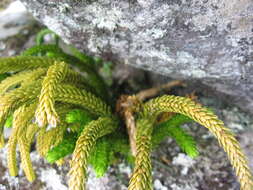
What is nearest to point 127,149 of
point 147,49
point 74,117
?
point 74,117

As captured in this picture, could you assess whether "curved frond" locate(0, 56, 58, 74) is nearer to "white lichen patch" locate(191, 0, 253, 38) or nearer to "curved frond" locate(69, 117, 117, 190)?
"curved frond" locate(69, 117, 117, 190)

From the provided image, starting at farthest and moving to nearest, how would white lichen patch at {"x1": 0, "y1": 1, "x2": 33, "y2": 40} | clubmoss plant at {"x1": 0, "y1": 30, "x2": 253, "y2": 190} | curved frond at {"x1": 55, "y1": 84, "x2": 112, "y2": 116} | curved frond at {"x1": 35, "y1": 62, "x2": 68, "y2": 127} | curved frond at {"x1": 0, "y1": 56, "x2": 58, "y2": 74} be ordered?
white lichen patch at {"x1": 0, "y1": 1, "x2": 33, "y2": 40}, curved frond at {"x1": 0, "y1": 56, "x2": 58, "y2": 74}, curved frond at {"x1": 55, "y1": 84, "x2": 112, "y2": 116}, clubmoss plant at {"x1": 0, "y1": 30, "x2": 253, "y2": 190}, curved frond at {"x1": 35, "y1": 62, "x2": 68, "y2": 127}

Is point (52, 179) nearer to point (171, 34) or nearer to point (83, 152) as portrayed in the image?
point (83, 152)

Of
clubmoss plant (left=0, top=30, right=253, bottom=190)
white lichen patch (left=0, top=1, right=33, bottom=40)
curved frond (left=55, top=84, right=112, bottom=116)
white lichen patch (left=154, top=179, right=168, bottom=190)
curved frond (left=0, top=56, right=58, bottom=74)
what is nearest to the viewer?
clubmoss plant (left=0, top=30, right=253, bottom=190)

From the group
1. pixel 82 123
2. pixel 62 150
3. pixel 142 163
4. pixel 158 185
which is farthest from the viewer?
pixel 158 185

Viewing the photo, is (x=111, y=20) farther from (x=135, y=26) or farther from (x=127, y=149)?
(x=127, y=149)

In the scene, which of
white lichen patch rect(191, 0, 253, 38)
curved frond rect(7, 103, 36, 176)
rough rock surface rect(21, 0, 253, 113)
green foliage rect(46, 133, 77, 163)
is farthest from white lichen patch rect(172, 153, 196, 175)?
curved frond rect(7, 103, 36, 176)

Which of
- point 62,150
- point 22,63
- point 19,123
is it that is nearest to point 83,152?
point 62,150
